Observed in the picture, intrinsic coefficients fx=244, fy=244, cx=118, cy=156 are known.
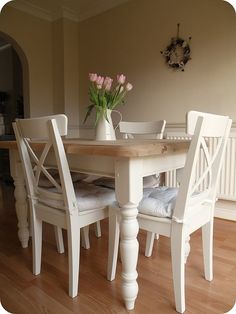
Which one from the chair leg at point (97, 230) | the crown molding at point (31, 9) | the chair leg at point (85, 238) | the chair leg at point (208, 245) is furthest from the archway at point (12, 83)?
the chair leg at point (208, 245)

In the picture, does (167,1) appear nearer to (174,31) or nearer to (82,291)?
(174,31)

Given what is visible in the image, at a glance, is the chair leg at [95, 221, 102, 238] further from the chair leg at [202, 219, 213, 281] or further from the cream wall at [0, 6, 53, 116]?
the cream wall at [0, 6, 53, 116]

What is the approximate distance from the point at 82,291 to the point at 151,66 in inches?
92.3

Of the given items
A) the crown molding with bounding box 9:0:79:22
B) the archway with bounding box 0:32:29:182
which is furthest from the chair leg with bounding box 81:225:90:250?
the archway with bounding box 0:32:29:182

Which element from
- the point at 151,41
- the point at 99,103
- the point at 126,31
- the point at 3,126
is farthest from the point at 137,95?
the point at 3,126

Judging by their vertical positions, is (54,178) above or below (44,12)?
below

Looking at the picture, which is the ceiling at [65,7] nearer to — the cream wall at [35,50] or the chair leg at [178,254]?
the cream wall at [35,50]

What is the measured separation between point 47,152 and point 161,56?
1998 millimetres

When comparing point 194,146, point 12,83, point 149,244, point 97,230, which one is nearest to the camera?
point 194,146

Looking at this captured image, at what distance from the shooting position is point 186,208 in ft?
3.43

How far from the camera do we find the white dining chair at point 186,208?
100 centimetres

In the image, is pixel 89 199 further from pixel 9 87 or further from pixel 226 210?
pixel 9 87

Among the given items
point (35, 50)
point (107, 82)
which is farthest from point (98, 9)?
point (107, 82)

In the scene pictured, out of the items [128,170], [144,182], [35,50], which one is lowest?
[144,182]
